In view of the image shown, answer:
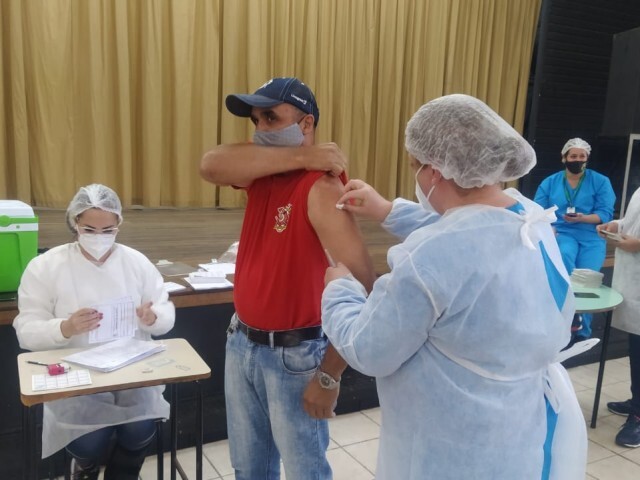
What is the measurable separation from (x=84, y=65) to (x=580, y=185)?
3932 mm

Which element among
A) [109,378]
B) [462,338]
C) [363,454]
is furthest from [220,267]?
[462,338]

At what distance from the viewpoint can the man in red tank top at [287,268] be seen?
1321mm

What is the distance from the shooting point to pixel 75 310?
1.84 m

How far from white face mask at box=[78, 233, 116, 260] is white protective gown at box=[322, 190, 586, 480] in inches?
43.0

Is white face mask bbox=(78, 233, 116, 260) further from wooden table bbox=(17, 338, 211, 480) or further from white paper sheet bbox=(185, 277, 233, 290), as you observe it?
white paper sheet bbox=(185, 277, 233, 290)

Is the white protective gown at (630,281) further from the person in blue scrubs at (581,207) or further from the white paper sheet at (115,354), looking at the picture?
the white paper sheet at (115,354)

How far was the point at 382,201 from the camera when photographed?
1.42 meters

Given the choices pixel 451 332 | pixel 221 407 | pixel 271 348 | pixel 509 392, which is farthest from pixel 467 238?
pixel 221 407

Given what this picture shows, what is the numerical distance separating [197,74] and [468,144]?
436 centimetres

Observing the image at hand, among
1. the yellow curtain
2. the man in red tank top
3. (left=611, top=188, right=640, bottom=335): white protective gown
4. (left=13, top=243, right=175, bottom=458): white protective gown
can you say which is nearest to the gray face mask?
the man in red tank top

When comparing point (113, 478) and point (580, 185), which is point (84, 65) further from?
point (580, 185)

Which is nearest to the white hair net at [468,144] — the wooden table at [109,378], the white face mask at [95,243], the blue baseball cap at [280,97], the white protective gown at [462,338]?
the white protective gown at [462,338]

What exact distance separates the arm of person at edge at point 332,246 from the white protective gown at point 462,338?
0.61 ft

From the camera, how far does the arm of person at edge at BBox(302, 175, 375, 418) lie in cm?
128
